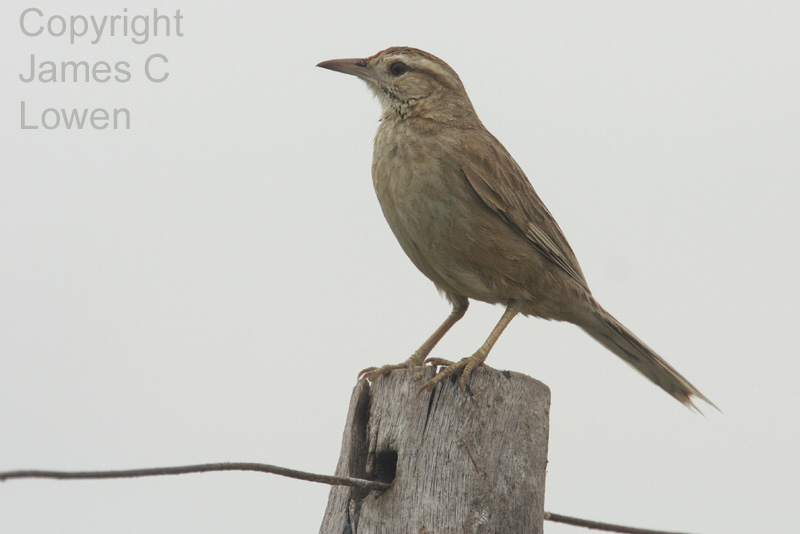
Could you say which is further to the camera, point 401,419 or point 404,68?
point 404,68

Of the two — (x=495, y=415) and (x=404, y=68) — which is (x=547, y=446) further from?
(x=404, y=68)

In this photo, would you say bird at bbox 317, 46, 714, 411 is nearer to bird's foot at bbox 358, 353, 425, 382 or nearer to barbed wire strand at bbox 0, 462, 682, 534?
bird's foot at bbox 358, 353, 425, 382

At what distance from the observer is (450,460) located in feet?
11.4

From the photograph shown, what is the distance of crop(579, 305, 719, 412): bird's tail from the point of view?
596cm

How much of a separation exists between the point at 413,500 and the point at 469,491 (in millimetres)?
226

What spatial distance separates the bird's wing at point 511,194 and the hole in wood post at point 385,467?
6.82 feet

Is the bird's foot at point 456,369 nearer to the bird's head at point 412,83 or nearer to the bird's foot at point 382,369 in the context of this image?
the bird's foot at point 382,369

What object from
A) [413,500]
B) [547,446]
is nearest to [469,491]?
[413,500]

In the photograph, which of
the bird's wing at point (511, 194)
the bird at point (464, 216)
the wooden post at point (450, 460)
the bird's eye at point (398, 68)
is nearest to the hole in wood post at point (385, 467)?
the wooden post at point (450, 460)

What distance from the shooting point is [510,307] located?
549 cm

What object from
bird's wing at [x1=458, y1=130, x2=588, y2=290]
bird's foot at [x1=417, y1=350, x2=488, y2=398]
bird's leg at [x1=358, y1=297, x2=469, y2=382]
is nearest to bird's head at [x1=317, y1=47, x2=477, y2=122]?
bird's wing at [x1=458, y1=130, x2=588, y2=290]

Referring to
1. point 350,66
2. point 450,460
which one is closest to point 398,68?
point 350,66

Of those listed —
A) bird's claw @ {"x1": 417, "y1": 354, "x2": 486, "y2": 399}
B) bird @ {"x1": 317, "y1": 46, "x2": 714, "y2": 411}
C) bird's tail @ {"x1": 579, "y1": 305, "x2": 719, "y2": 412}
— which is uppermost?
bird @ {"x1": 317, "y1": 46, "x2": 714, "y2": 411}

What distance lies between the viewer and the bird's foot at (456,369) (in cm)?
367
